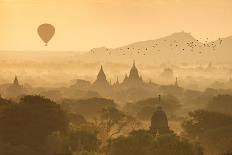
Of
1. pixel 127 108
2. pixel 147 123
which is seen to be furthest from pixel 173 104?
pixel 147 123

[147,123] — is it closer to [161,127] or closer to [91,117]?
[91,117]

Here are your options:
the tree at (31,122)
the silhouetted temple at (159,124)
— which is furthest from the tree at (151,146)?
the silhouetted temple at (159,124)

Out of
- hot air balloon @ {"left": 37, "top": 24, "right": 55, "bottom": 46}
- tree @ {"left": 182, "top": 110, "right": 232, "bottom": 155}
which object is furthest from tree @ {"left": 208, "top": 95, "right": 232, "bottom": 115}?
hot air balloon @ {"left": 37, "top": 24, "right": 55, "bottom": 46}

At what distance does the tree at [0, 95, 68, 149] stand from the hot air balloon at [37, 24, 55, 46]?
112667 mm

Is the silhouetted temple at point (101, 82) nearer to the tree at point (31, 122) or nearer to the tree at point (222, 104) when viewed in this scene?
the tree at point (222, 104)

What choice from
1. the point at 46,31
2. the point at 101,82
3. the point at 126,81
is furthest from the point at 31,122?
the point at 126,81

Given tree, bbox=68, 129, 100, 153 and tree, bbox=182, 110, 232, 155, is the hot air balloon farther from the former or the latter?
tree, bbox=68, 129, 100, 153

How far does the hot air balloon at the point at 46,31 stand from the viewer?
185 meters

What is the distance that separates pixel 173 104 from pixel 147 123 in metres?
18.1

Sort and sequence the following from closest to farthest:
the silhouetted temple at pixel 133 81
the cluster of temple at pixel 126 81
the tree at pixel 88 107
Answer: the tree at pixel 88 107 → the cluster of temple at pixel 126 81 → the silhouetted temple at pixel 133 81

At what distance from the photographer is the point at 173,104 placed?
121562 millimetres

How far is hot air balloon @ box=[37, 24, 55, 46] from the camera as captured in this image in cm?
18461

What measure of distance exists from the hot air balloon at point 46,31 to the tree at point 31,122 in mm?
112667

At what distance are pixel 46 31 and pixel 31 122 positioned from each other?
12296cm
